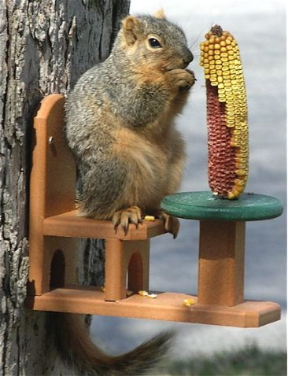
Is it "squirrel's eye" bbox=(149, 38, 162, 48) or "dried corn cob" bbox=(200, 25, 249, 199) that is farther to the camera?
"squirrel's eye" bbox=(149, 38, 162, 48)

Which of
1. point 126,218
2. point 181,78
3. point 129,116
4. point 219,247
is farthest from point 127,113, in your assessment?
point 219,247

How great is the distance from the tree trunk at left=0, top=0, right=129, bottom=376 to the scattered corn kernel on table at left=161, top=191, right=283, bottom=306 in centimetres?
36

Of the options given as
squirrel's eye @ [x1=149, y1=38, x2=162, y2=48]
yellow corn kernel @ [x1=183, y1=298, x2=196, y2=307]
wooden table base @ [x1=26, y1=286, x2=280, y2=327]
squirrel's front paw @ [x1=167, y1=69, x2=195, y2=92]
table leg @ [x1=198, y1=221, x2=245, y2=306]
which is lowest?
wooden table base @ [x1=26, y1=286, x2=280, y2=327]

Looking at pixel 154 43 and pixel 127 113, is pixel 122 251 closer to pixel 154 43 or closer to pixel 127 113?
pixel 127 113

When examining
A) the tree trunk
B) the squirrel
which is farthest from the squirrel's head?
the tree trunk

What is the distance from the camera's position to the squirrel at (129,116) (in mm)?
2646

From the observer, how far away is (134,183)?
8.76 ft

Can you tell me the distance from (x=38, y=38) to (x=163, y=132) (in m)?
0.37

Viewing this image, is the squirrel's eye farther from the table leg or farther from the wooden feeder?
the table leg

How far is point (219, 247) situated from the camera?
250 cm

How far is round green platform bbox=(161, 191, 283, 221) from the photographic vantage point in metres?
2.38

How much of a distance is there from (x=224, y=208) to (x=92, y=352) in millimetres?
636

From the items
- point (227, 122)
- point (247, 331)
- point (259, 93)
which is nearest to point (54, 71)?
point (227, 122)

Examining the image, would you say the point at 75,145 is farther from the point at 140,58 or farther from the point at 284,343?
the point at 284,343
